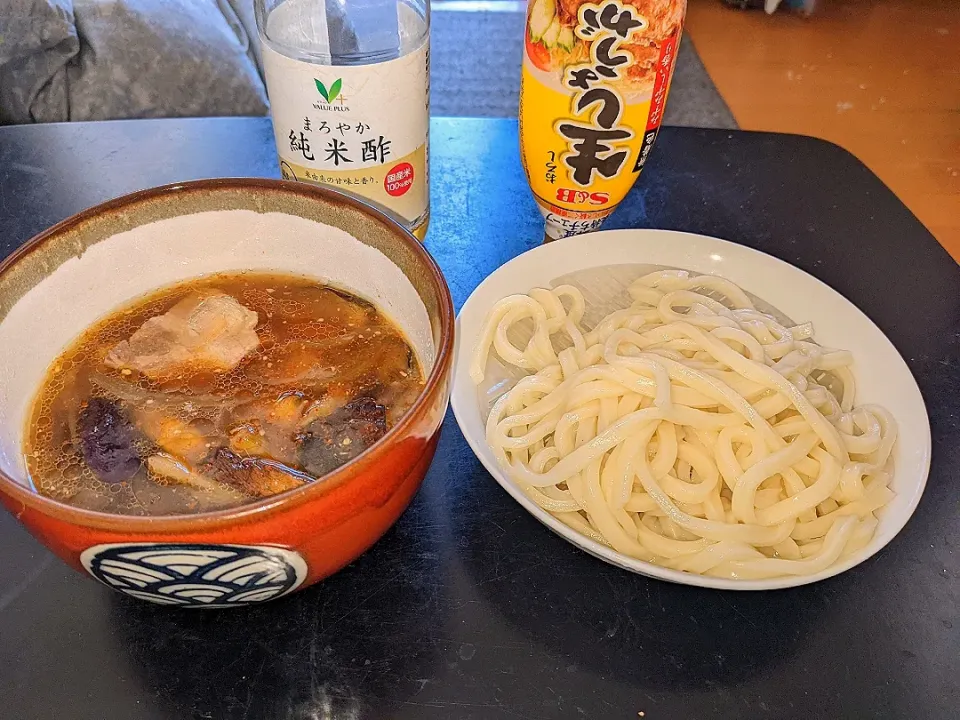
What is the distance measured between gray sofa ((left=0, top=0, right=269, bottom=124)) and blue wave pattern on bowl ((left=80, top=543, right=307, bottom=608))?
165 cm

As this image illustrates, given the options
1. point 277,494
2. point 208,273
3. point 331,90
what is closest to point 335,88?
point 331,90

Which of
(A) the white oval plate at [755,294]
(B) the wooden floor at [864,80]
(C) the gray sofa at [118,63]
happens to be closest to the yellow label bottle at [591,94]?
(A) the white oval plate at [755,294]

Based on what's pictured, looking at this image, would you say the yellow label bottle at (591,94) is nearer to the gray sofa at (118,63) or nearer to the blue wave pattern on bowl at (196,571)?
the blue wave pattern on bowl at (196,571)

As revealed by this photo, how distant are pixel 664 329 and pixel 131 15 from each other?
64.6 inches

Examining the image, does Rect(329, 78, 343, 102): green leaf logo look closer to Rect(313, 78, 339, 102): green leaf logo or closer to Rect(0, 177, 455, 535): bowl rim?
Rect(313, 78, 339, 102): green leaf logo

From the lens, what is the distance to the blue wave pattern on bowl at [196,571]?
Answer: 1.70 ft

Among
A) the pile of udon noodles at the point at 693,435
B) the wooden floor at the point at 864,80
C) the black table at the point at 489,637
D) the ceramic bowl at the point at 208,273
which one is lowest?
the wooden floor at the point at 864,80

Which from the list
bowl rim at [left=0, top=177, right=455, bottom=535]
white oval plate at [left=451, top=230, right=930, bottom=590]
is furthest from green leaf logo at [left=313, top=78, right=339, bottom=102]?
white oval plate at [left=451, top=230, right=930, bottom=590]

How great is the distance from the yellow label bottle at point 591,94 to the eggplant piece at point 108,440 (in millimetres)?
570

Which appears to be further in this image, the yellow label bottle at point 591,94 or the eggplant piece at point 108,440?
the yellow label bottle at point 591,94

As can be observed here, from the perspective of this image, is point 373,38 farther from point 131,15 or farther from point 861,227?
point 131,15

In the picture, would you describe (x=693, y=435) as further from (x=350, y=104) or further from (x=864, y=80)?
(x=864, y=80)

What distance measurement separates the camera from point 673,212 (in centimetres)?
121

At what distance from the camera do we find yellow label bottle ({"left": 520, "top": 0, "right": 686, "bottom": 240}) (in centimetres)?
82
